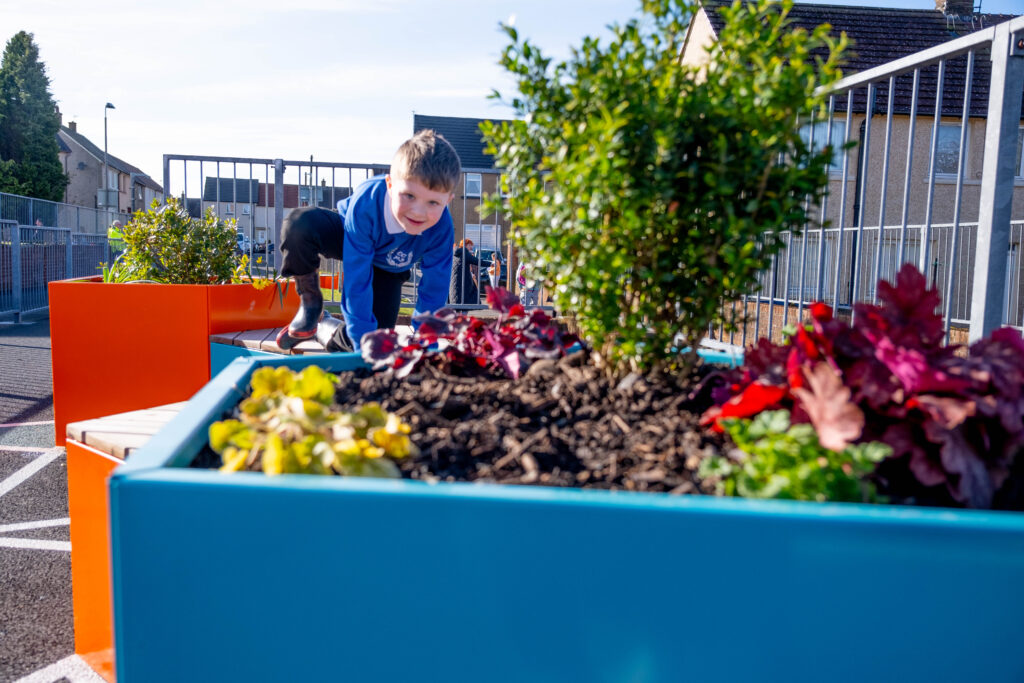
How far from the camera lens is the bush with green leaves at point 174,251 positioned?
5.21 metres

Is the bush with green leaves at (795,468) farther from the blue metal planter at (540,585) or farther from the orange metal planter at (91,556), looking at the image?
the orange metal planter at (91,556)

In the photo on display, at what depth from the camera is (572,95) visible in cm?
167

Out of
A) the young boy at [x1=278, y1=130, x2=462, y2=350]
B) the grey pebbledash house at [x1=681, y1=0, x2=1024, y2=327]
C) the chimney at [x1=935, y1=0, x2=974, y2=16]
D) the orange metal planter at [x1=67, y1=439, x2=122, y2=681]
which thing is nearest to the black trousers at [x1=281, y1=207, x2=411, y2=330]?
the young boy at [x1=278, y1=130, x2=462, y2=350]

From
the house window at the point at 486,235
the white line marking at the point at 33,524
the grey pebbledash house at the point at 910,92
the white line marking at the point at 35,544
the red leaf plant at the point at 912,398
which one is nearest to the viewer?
the red leaf plant at the point at 912,398

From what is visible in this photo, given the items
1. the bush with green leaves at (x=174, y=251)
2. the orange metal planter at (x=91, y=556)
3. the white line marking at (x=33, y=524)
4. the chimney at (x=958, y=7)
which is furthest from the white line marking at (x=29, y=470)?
the chimney at (x=958, y=7)

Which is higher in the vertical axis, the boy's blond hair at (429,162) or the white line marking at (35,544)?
the boy's blond hair at (429,162)

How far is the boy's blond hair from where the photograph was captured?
337 centimetres

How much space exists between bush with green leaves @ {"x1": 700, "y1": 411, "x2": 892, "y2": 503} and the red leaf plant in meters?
0.05

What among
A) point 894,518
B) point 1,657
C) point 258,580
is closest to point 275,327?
point 1,657

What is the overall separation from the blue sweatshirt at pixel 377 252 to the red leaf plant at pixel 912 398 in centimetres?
263

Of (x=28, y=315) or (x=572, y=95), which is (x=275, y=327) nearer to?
(x=572, y=95)

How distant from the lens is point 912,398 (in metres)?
1.20

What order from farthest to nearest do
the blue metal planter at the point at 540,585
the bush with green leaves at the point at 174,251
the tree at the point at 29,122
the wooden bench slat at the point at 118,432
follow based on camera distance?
the tree at the point at 29,122, the bush with green leaves at the point at 174,251, the wooden bench slat at the point at 118,432, the blue metal planter at the point at 540,585

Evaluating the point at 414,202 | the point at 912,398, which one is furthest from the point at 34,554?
the point at 912,398
